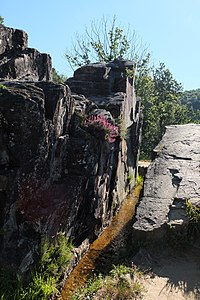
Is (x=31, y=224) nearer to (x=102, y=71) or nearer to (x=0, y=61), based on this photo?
(x=0, y=61)

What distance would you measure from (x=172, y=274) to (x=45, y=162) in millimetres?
2919

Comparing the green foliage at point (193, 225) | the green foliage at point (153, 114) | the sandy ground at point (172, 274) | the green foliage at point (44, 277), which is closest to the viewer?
the green foliage at point (44, 277)

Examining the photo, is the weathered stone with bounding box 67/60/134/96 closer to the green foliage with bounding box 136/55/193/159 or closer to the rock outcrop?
the rock outcrop

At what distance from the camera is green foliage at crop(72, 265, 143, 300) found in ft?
15.8

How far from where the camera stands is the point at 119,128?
841 cm

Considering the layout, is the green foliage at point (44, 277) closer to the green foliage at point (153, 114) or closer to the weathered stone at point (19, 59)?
the weathered stone at point (19, 59)

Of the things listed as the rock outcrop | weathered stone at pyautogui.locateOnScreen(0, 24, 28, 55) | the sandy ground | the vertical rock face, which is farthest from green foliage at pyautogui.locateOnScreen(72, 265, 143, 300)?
weathered stone at pyautogui.locateOnScreen(0, 24, 28, 55)

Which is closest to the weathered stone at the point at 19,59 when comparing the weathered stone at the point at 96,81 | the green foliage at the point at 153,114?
the weathered stone at the point at 96,81

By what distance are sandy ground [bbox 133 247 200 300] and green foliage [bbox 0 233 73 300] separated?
139 centimetres

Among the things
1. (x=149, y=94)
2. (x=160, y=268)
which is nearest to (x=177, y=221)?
(x=160, y=268)

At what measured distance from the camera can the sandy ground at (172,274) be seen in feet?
16.6

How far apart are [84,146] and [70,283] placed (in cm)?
244

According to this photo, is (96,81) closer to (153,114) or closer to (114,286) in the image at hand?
(114,286)

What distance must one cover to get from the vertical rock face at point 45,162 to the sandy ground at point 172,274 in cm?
159
